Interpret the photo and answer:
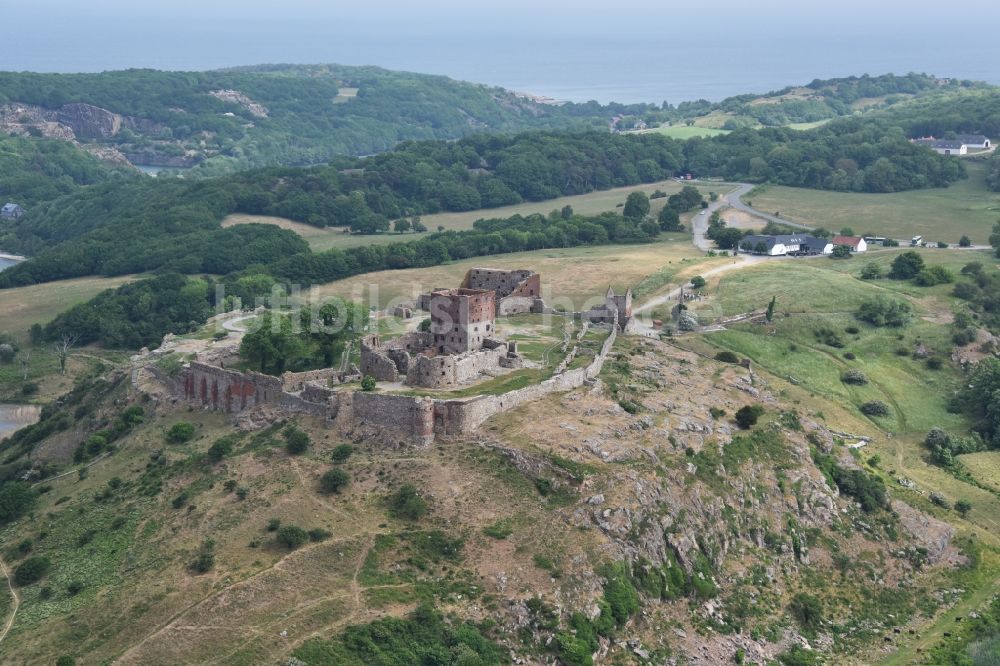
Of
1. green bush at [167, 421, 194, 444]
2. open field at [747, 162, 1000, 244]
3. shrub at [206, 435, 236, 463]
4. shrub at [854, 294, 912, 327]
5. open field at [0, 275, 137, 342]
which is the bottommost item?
open field at [0, 275, 137, 342]

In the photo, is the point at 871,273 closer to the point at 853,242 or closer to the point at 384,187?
the point at 853,242

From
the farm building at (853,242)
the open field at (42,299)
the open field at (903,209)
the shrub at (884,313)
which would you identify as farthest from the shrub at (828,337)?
the open field at (42,299)

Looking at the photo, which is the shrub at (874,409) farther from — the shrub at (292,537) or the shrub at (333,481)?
the shrub at (292,537)

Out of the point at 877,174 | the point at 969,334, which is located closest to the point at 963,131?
the point at 877,174

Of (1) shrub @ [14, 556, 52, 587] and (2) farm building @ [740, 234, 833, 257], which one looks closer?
(1) shrub @ [14, 556, 52, 587]

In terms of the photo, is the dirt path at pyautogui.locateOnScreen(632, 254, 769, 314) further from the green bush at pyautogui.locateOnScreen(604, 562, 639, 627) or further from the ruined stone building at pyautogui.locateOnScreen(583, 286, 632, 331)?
the green bush at pyautogui.locateOnScreen(604, 562, 639, 627)

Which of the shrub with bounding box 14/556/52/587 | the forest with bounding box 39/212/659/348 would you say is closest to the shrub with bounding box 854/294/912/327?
the forest with bounding box 39/212/659/348
